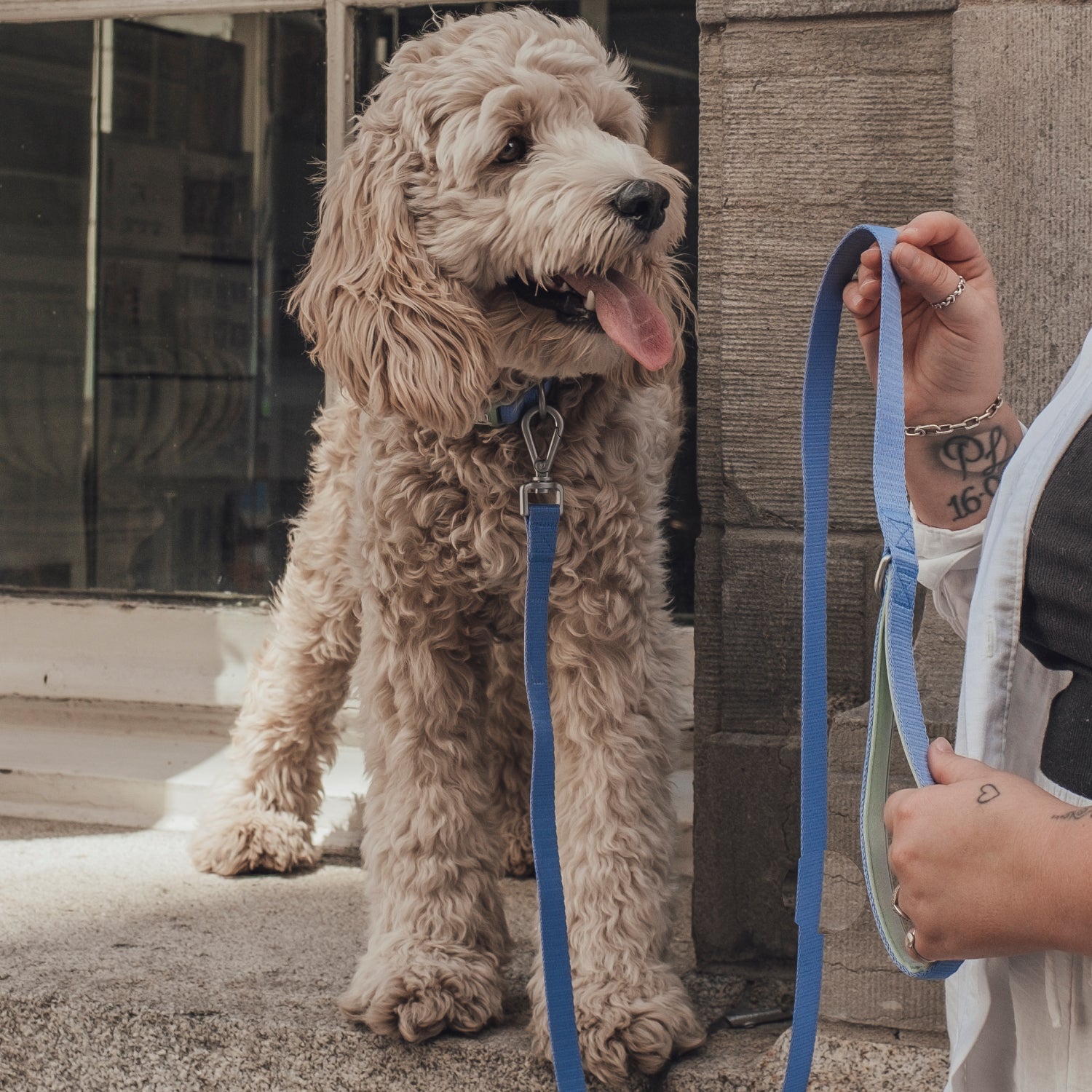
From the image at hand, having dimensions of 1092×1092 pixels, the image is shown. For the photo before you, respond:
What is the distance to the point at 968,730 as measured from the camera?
1.36m

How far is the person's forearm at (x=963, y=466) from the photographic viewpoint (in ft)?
5.04

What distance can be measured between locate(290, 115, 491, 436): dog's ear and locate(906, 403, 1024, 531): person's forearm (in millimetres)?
731

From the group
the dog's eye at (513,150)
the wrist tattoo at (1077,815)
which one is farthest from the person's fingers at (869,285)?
the dog's eye at (513,150)

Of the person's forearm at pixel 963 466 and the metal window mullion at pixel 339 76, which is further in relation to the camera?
the metal window mullion at pixel 339 76

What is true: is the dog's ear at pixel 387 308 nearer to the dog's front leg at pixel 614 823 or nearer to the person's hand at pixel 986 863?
the dog's front leg at pixel 614 823

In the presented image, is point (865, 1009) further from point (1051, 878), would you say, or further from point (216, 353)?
point (216, 353)

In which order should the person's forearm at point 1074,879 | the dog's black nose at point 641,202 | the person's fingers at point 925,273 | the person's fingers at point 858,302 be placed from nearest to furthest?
the person's forearm at point 1074,879 < the person's fingers at point 925,273 < the person's fingers at point 858,302 < the dog's black nose at point 641,202

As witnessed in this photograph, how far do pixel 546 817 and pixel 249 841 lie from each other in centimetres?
136

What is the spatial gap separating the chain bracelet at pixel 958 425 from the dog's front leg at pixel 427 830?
0.89 meters

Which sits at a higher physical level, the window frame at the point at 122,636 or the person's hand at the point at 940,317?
the person's hand at the point at 940,317

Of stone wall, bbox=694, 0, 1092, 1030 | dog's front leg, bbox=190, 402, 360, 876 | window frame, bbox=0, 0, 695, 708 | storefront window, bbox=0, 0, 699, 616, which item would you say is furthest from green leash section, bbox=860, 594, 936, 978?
window frame, bbox=0, 0, 695, 708

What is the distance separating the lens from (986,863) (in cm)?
113

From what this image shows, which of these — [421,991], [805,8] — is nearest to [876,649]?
[421,991]

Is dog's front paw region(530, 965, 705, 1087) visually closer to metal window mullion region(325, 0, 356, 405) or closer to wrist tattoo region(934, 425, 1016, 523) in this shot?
wrist tattoo region(934, 425, 1016, 523)
